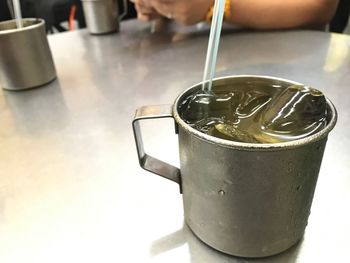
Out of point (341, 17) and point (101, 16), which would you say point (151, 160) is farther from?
point (341, 17)

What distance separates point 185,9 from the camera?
1.03 meters

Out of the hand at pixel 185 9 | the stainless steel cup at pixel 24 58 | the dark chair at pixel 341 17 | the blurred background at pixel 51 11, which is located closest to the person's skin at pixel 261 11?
the hand at pixel 185 9

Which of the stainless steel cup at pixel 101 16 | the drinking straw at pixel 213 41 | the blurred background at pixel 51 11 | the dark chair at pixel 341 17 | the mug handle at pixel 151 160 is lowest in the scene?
the blurred background at pixel 51 11

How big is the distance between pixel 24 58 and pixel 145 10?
51cm

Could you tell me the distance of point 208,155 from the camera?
29 cm

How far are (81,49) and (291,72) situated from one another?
1.91ft

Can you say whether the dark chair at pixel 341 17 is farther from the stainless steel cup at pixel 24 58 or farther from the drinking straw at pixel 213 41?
the drinking straw at pixel 213 41

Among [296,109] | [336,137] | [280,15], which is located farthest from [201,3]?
[296,109]

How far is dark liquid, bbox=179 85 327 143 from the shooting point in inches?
12.4

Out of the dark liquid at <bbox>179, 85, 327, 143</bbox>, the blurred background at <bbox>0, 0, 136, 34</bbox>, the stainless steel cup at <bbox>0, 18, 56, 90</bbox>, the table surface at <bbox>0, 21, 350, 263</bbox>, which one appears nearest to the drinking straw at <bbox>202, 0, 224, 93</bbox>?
the dark liquid at <bbox>179, 85, 327, 143</bbox>

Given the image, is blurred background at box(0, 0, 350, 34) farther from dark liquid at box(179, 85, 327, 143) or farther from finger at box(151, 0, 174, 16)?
dark liquid at box(179, 85, 327, 143)

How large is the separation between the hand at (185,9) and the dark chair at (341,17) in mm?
512

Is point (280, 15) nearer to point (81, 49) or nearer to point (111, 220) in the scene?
point (81, 49)

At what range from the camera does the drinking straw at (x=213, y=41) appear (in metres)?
0.32
